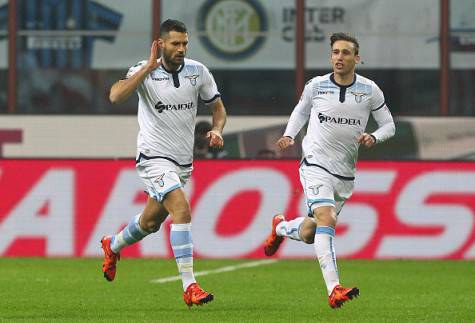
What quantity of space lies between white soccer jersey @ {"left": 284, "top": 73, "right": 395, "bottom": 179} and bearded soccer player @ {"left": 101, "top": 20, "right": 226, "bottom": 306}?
0.69 metres

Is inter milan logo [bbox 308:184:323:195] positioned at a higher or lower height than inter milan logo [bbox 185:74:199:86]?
lower

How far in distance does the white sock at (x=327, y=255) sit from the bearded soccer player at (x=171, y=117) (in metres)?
0.94

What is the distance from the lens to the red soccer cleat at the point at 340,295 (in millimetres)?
10875

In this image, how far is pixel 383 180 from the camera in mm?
18188

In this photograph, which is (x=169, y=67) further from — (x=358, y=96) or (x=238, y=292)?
(x=238, y=292)

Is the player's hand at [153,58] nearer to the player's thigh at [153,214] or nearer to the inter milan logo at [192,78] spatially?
the inter milan logo at [192,78]

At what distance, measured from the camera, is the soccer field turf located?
1112cm

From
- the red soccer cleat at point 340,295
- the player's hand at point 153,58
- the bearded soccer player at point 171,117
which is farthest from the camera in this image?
the bearded soccer player at point 171,117

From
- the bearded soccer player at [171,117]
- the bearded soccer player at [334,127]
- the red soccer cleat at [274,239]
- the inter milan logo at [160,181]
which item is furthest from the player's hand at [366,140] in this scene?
the red soccer cleat at [274,239]

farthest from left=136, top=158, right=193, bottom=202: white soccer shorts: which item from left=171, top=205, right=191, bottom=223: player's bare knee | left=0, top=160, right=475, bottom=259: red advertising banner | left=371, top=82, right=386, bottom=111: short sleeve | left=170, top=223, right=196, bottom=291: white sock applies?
left=0, top=160, right=475, bottom=259: red advertising banner

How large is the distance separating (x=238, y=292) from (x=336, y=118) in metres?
1.99

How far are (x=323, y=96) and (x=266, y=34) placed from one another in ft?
25.8

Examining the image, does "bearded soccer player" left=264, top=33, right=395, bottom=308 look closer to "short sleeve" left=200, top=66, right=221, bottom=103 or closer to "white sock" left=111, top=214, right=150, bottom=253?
"short sleeve" left=200, top=66, right=221, bottom=103

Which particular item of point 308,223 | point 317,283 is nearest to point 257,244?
point 317,283
